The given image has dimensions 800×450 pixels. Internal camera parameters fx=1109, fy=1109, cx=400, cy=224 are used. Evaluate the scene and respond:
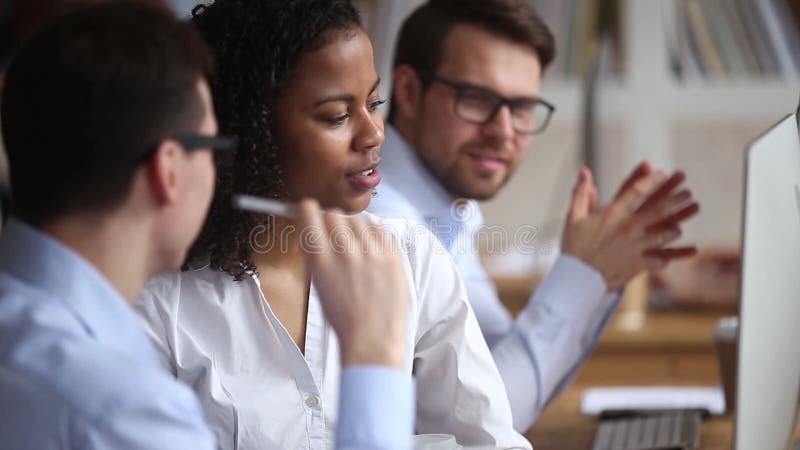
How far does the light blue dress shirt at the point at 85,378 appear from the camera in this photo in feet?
2.39

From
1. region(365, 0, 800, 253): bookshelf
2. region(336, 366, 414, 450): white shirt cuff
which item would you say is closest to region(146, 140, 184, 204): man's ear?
region(336, 366, 414, 450): white shirt cuff

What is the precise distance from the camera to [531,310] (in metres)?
1.55

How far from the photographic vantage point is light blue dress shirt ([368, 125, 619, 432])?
4.71ft

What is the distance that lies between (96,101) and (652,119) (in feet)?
7.56

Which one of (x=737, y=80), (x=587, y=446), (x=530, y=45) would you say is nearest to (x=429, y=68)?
(x=530, y=45)

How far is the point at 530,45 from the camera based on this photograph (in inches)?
66.0

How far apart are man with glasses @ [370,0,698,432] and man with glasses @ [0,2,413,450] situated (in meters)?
0.66

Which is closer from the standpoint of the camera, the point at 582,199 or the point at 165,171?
the point at 165,171

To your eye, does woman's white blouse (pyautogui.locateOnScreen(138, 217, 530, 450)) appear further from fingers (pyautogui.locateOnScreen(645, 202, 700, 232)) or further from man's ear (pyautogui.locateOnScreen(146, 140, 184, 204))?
fingers (pyautogui.locateOnScreen(645, 202, 700, 232))

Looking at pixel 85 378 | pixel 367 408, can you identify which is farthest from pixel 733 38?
pixel 85 378

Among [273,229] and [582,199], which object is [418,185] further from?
[273,229]

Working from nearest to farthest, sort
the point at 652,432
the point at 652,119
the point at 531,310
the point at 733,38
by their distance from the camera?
the point at 652,432 < the point at 531,310 < the point at 733,38 < the point at 652,119

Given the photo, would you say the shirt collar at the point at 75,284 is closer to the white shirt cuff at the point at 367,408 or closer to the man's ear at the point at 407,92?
the white shirt cuff at the point at 367,408

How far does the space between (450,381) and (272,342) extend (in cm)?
19
